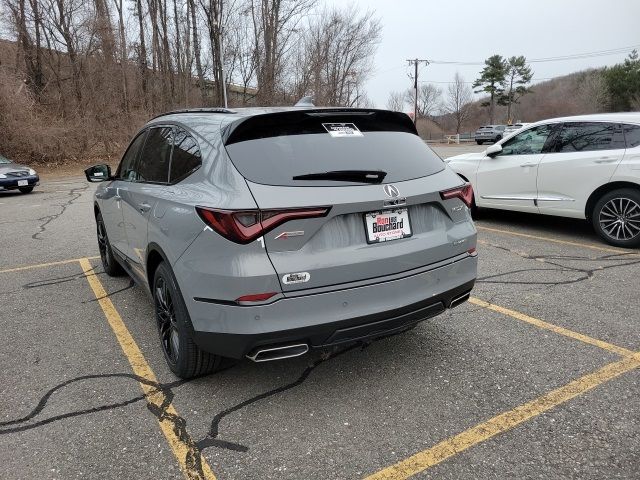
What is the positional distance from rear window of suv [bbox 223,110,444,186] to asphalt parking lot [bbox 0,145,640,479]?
1.31 metres

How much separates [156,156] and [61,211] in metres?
8.17

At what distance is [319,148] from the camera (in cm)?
287

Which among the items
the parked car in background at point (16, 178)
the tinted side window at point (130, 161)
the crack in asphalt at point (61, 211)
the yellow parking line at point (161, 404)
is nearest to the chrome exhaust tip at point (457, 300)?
the yellow parking line at point (161, 404)

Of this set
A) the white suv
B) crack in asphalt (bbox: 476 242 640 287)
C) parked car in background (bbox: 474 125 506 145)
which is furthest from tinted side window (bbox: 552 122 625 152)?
parked car in background (bbox: 474 125 506 145)

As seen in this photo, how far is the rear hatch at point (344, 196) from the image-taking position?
2.52m

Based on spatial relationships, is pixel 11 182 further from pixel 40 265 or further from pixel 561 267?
pixel 561 267

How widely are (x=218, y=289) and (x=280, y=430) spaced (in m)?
0.83

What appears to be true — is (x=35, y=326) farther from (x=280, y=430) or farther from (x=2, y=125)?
(x=2, y=125)

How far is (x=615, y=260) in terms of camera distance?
5.56m

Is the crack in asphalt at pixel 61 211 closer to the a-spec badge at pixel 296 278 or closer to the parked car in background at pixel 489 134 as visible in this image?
the a-spec badge at pixel 296 278

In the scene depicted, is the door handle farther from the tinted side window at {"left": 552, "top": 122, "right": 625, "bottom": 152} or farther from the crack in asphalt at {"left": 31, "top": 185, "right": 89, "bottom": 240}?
the tinted side window at {"left": 552, "top": 122, "right": 625, "bottom": 152}

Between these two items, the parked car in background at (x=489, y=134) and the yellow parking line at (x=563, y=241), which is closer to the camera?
the yellow parking line at (x=563, y=241)

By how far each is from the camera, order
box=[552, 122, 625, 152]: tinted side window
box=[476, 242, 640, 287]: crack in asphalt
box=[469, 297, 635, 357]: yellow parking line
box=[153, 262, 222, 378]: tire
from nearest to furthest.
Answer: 1. box=[153, 262, 222, 378]: tire
2. box=[469, 297, 635, 357]: yellow parking line
3. box=[476, 242, 640, 287]: crack in asphalt
4. box=[552, 122, 625, 152]: tinted side window

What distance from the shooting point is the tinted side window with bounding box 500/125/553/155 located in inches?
275
